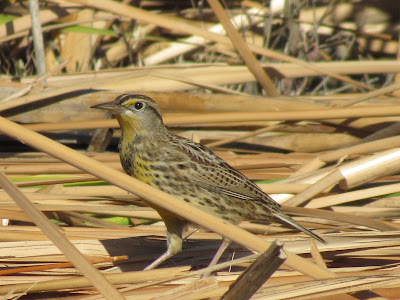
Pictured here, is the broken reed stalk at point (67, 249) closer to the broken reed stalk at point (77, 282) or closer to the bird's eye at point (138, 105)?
the broken reed stalk at point (77, 282)

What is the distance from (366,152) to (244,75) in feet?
3.63

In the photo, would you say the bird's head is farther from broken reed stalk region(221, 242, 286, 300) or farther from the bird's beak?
broken reed stalk region(221, 242, 286, 300)

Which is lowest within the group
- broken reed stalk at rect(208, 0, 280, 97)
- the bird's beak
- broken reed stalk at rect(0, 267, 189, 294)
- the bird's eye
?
broken reed stalk at rect(0, 267, 189, 294)

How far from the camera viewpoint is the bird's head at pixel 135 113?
11.7 ft

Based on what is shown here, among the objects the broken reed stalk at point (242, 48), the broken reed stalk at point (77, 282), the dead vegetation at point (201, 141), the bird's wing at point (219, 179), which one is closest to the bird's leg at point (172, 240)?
the dead vegetation at point (201, 141)

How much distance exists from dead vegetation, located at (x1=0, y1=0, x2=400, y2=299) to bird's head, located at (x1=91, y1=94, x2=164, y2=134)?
0.38 m

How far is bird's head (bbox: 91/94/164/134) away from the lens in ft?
11.7

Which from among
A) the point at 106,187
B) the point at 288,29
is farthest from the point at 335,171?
the point at 288,29

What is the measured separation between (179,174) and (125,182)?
4.23 ft

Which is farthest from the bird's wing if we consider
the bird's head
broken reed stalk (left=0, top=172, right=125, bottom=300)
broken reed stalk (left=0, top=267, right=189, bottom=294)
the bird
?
broken reed stalk (left=0, top=172, right=125, bottom=300)

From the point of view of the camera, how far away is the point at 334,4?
668 centimetres

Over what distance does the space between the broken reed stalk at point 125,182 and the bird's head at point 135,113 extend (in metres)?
1.34

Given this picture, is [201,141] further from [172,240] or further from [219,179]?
[172,240]

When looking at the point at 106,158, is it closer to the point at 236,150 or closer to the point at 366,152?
the point at 236,150
